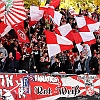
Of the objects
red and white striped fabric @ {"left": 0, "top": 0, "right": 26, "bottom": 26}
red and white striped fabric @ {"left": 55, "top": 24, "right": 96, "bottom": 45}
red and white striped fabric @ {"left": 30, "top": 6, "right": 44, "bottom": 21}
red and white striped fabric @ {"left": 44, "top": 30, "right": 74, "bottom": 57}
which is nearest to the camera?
red and white striped fabric @ {"left": 44, "top": 30, "right": 74, "bottom": 57}

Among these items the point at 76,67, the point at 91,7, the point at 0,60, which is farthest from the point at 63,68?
the point at 91,7

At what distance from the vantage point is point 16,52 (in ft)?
46.1

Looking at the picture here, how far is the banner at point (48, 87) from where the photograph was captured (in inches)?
496

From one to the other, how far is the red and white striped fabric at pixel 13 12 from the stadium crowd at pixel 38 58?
101 centimetres

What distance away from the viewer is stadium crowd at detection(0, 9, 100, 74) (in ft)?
44.0

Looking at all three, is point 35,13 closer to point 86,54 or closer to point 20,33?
point 20,33

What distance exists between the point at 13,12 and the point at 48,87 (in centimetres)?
315

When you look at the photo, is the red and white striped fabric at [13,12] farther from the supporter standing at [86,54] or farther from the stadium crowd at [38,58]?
the supporter standing at [86,54]

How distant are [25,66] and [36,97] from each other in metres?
1.27

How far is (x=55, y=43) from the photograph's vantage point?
13391 millimetres

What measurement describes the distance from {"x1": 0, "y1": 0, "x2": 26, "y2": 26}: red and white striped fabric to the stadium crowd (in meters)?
1.01

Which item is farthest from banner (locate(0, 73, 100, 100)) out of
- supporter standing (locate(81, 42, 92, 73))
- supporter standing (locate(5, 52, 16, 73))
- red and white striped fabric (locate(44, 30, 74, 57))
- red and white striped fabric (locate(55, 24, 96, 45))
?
Answer: red and white striped fabric (locate(55, 24, 96, 45))

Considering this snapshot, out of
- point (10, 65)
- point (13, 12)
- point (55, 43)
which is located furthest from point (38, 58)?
point (13, 12)

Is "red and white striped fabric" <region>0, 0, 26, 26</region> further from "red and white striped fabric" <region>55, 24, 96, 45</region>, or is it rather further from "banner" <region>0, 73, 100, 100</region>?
"banner" <region>0, 73, 100, 100</region>
